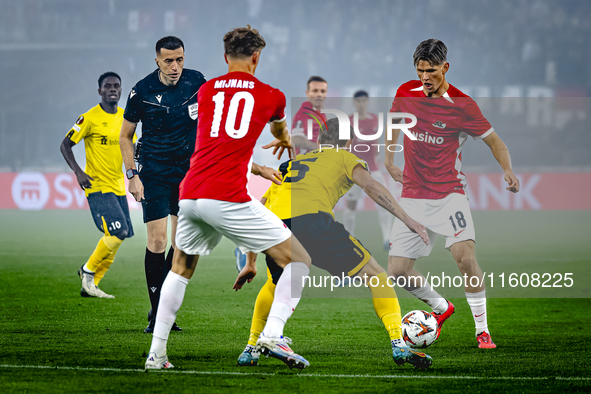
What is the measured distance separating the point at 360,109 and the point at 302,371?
7072mm

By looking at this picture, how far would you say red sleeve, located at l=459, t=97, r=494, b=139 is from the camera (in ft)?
16.5

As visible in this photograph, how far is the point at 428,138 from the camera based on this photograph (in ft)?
16.9

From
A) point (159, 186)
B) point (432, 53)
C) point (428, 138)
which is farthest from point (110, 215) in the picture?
point (432, 53)

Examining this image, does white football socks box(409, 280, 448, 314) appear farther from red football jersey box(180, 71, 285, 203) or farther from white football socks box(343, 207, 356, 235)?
white football socks box(343, 207, 356, 235)

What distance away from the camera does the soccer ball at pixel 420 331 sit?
460cm

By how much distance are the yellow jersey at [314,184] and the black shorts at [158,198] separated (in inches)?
45.7

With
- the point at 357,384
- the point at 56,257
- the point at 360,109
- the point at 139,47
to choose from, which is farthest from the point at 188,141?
the point at 139,47

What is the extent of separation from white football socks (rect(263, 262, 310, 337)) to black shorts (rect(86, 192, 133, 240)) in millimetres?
3742

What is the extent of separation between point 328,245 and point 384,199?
443 mm

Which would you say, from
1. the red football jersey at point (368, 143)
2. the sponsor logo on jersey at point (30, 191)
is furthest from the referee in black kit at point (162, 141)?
the sponsor logo on jersey at point (30, 191)

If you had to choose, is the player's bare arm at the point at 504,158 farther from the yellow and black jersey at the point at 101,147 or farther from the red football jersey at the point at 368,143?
the red football jersey at the point at 368,143

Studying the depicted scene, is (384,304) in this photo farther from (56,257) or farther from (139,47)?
(139,47)

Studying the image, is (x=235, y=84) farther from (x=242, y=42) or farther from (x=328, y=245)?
(x=328, y=245)

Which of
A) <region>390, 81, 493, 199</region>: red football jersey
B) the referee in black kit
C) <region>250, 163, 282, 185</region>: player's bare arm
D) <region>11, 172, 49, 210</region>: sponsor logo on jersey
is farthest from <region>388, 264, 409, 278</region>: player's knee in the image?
<region>11, 172, 49, 210</region>: sponsor logo on jersey
